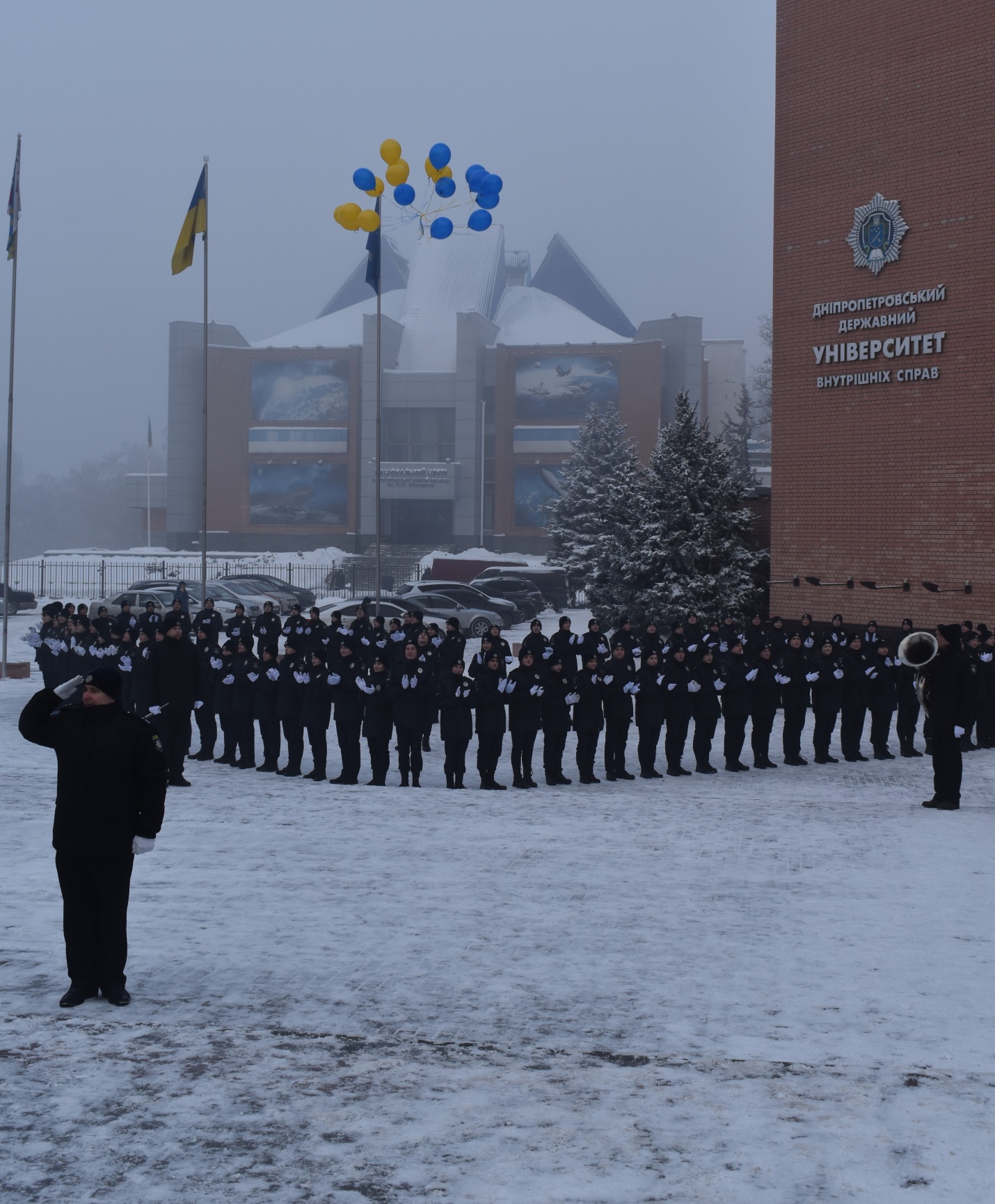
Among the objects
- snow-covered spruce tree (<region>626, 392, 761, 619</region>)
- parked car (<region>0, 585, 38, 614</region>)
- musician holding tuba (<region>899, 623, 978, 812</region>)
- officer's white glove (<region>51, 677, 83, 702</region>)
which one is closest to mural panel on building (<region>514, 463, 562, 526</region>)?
parked car (<region>0, 585, 38, 614</region>)

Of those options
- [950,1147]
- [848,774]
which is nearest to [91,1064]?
[950,1147]

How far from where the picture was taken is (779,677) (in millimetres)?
15102

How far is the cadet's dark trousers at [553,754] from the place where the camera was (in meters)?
13.5

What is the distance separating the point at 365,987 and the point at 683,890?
2.91 m

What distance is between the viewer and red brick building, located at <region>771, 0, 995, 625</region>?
21.1 metres

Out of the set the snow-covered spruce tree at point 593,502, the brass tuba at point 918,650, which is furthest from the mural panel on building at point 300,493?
the brass tuba at point 918,650

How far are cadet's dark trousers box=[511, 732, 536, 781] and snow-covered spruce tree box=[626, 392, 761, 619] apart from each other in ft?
45.4

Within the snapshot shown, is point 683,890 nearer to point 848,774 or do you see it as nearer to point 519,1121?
point 519,1121

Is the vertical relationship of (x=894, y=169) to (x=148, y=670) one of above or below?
above

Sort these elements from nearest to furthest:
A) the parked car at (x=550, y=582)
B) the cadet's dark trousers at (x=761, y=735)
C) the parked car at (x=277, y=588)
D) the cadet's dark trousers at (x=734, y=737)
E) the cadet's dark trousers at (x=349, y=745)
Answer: the cadet's dark trousers at (x=349, y=745)
the cadet's dark trousers at (x=734, y=737)
the cadet's dark trousers at (x=761, y=735)
the parked car at (x=277, y=588)
the parked car at (x=550, y=582)

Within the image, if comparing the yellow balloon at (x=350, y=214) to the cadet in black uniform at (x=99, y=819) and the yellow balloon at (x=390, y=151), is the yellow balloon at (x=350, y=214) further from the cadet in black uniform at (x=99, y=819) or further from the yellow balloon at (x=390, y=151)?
the cadet in black uniform at (x=99, y=819)

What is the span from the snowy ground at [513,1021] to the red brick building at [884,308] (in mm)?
12155

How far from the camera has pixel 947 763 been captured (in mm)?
11570

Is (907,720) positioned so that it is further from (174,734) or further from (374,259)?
(374,259)
